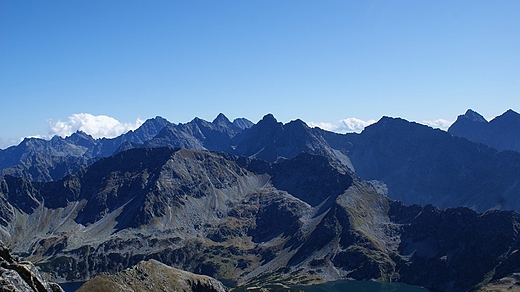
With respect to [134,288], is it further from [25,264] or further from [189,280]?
[25,264]

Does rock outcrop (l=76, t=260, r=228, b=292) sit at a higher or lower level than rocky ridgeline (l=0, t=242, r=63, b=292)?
lower

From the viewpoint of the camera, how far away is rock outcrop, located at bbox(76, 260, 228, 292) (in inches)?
5359

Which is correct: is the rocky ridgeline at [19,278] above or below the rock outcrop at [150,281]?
above

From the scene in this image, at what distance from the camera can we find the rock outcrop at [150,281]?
447 ft

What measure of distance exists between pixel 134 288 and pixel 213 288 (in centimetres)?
3375

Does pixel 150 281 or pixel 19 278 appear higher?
pixel 19 278

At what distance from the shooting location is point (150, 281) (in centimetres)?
15450

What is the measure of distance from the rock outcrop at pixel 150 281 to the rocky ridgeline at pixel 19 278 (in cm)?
7636

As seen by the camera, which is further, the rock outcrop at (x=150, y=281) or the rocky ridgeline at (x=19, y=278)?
the rock outcrop at (x=150, y=281)

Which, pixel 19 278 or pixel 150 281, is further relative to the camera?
pixel 150 281

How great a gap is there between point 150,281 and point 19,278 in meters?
107

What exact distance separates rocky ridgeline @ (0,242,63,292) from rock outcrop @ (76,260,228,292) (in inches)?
3006

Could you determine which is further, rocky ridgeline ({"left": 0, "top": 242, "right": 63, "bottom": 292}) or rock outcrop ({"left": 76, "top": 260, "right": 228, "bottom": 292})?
rock outcrop ({"left": 76, "top": 260, "right": 228, "bottom": 292})

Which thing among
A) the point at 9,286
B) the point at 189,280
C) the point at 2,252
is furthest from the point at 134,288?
the point at 9,286
